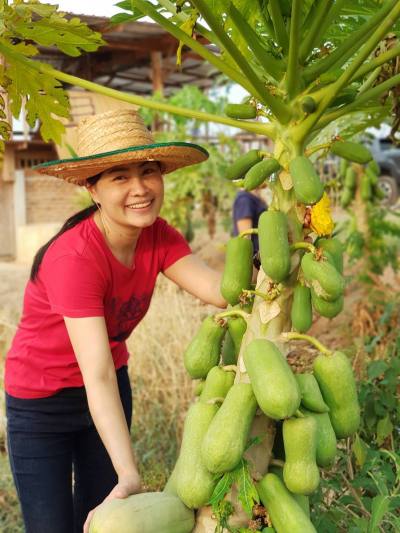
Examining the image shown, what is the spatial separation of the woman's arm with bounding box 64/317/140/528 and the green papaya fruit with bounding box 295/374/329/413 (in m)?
0.59

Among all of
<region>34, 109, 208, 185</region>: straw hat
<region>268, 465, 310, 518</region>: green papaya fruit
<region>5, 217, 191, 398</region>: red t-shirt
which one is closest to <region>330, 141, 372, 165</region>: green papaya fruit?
<region>34, 109, 208, 185</region>: straw hat

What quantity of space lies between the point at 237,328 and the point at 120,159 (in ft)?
2.18

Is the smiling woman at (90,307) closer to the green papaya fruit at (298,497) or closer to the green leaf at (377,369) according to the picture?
the green papaya fruit at (298,497)

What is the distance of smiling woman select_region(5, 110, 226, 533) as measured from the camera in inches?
80.3

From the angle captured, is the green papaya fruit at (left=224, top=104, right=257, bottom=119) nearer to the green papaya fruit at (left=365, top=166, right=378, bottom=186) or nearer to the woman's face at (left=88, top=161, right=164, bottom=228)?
the woman's face at (left=88, top=161, right=164, bottom=228)

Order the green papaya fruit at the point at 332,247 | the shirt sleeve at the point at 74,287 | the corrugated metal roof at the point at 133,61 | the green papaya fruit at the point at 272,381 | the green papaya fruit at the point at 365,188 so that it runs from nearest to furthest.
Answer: the green papaya fruit at the point at 272,381
the green papaya fruit at the point at 332,247
the shirt sleeve at the point at 74,287
the green papaya fruit at the point at 365,188
the corrugated metal roof at the point at 133,61

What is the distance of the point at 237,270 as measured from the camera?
1625mm

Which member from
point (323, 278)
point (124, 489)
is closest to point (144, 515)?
point (124, 489)

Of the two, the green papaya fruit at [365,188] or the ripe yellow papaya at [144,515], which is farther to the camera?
the green papaya fruit at [365,188]

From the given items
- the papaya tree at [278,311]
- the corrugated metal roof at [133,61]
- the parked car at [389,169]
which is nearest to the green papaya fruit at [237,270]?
the papaya tree at [278,311]

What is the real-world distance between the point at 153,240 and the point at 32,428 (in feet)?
2.50

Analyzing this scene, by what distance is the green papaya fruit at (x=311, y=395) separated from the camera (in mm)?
1478

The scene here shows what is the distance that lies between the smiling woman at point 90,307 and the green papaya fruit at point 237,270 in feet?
1.74

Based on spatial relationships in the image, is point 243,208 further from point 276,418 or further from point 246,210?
point 276,418
